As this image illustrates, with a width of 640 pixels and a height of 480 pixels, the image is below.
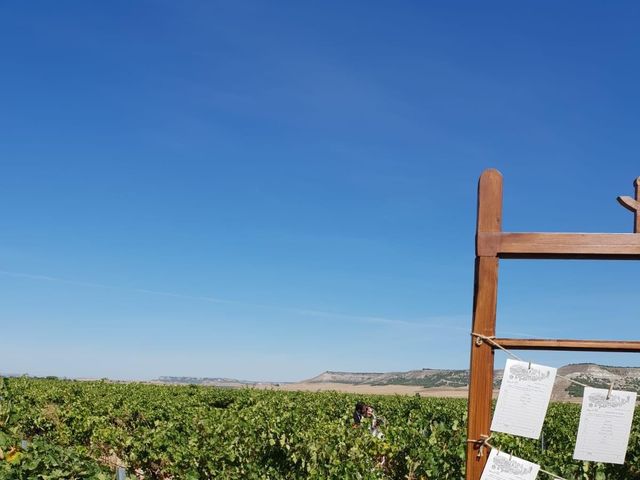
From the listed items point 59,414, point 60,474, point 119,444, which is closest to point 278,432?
point 119,444

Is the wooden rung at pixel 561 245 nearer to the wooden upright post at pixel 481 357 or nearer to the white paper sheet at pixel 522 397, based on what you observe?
the wooden upright post at pixel 481 357

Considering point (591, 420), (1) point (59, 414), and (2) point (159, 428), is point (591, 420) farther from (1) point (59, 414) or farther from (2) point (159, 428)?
(1) point (59, 414)

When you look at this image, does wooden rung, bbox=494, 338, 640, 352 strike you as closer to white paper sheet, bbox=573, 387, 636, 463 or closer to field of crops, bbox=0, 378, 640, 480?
white paper sheet, bbox=573, 387, 636, 463

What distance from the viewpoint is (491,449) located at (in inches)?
123

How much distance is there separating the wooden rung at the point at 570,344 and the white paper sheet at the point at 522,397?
9 centimetres

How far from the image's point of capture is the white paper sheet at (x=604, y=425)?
3.09m

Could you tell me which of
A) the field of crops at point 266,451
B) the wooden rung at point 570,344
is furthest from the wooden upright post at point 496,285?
the field of crops at point 266,451

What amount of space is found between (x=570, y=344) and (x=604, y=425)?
1.37 feet

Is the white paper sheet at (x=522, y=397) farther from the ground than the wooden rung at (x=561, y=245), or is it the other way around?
the wooden rung at (x=561, y=245)

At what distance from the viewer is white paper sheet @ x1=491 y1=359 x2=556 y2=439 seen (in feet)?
10.2

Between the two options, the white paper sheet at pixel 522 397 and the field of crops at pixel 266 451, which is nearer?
the white paper sheet at pixel 522 397

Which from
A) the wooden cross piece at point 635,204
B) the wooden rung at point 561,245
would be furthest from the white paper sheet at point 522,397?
the wooden cross piece at point 635,204

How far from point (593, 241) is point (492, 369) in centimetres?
79

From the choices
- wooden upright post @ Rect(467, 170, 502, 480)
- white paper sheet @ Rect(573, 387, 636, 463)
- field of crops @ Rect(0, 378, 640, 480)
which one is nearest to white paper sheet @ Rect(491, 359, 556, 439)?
wooden upright post @ Rect(467, 170, 502, 480)
